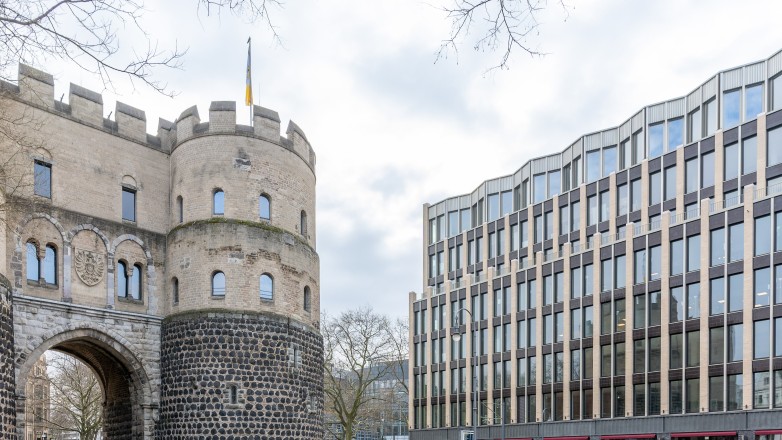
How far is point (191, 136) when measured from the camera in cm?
3831

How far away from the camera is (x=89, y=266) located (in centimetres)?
3541

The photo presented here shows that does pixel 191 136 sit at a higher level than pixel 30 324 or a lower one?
higher

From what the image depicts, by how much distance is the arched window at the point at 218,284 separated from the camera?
3666cm

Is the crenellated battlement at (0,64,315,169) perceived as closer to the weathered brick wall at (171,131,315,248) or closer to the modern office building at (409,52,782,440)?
the weathered brick wall at (171,131,315,248)

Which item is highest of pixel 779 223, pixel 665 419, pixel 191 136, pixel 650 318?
pixel 191 136

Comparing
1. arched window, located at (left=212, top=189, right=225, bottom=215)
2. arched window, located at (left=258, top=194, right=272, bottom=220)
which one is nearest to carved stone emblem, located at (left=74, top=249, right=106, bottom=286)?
arched window, located at (left=212, top=189, right=225, bottom=215)

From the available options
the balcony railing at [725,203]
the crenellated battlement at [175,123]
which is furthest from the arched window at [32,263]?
the balcony railing at [725,203]

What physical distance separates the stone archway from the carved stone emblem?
2051 mm

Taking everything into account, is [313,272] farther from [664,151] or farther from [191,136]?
[664,151]

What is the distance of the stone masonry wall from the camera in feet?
116

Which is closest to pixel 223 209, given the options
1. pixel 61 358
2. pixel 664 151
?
pixel 664 151

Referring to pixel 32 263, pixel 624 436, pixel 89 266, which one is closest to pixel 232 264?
pixel 89 266

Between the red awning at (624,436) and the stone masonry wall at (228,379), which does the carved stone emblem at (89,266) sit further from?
the red awning at (624,436)

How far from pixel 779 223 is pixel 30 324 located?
35.5 metres
